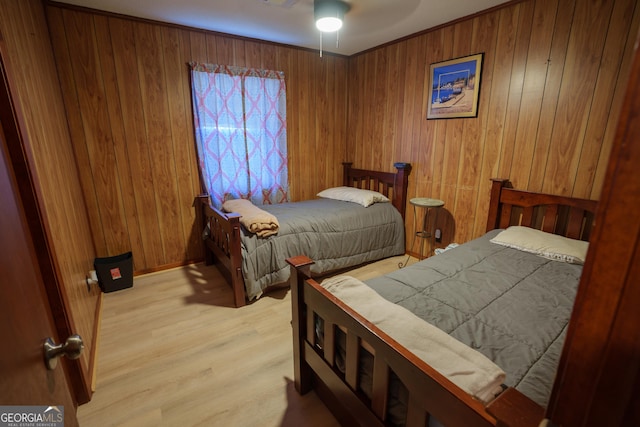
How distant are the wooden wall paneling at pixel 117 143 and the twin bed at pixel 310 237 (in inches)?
24.6

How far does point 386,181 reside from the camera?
3621 millimetres

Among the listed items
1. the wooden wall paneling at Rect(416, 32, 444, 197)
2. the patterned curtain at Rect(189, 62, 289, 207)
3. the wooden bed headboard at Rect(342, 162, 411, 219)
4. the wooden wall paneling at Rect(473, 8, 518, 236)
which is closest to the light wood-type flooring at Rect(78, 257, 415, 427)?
the patterned curtain at Rect(189, 62, 289, 207)

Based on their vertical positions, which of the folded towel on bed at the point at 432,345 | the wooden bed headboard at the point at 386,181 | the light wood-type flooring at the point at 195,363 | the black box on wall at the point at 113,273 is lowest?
the light wood-type flooring at the point at 195,363

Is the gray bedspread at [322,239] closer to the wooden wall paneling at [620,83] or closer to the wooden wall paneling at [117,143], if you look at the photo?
the wooden wall paneling at [117,143]

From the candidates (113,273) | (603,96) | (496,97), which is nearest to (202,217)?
(113,273)

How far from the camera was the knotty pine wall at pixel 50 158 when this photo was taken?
4.26ft

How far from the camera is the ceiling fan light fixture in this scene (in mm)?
2318

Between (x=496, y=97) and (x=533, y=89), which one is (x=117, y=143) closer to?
(x=496, y=97)

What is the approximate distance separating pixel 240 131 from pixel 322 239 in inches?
61.7

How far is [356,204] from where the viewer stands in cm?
336

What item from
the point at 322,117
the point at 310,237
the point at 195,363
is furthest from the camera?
the point at 322,117

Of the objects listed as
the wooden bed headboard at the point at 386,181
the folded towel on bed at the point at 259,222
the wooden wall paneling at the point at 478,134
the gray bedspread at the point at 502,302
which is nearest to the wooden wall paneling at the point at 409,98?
the wooden bed headboard at the point at 386,181

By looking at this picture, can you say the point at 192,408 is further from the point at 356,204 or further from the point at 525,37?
the point at 525,37

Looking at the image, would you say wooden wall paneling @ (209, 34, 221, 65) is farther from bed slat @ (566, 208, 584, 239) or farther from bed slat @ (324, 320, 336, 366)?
bed slat @ (566, 208, 584, 239)
